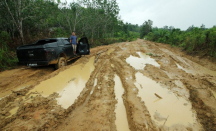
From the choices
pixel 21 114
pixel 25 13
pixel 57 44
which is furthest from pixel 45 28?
pixel 21 114

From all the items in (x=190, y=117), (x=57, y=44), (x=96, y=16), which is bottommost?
(x=190, y=117)

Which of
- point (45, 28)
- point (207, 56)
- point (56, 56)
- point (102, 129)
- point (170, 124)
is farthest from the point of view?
point (45, 28)

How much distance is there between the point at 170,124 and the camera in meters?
2.50

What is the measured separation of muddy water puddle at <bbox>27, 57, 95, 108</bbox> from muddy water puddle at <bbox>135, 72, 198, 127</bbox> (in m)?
2.12

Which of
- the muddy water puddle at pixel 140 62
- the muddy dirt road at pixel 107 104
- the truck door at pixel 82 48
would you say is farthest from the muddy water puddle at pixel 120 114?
the truck door at pixel 82 48

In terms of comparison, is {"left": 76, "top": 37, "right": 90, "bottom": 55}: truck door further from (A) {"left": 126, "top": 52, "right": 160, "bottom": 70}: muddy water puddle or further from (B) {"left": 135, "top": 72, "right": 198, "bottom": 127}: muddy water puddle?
(B) {"left": 135, "top": 72, "right": 198, "bottom": 127}: muddy water puddle

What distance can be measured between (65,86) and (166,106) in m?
3.34

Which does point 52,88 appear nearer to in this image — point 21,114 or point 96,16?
point 21,114

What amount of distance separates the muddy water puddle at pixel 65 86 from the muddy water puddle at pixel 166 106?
2.12 metres

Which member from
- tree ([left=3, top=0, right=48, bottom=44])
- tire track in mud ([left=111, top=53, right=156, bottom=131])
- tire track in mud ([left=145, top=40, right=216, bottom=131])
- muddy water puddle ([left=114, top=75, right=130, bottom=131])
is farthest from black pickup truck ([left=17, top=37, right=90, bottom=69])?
tire track in mud ([left=145, top=40, right=216, bottom=131])

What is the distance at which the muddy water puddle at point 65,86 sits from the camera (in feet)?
11.0

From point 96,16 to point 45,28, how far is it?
34.3 ft

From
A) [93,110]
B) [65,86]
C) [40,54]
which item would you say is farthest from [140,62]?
[40,54]

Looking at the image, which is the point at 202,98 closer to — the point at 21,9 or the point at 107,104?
the point at 107,104
